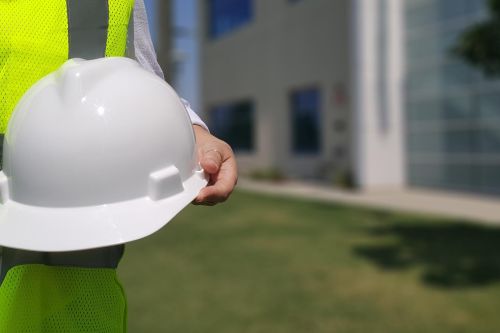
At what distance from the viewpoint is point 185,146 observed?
116 cm

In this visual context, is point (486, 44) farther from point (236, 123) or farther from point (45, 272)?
point (236, 123)

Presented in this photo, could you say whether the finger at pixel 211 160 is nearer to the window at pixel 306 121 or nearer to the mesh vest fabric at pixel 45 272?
the mesh vest fabric at pixel 45 272

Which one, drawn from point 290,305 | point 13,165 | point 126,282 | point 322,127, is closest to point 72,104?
point 13,165

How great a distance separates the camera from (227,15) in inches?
861

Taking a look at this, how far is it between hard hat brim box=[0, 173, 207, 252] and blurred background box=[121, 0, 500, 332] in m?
3.04

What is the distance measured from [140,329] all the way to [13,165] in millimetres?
3088

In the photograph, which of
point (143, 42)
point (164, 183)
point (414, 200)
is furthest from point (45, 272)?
point (414, 200)

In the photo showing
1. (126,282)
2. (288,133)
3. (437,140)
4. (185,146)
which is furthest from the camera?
(288,133)

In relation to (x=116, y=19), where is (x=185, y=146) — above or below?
below

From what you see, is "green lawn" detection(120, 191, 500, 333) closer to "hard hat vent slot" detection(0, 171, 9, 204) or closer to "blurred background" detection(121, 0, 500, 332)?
"blurred background" detection(121, 0, 500, 332)

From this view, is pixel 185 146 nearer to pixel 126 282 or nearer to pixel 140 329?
pixel 140 329

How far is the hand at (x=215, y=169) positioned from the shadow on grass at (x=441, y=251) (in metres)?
4.22

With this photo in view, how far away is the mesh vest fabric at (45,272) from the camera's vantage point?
3.70 ft

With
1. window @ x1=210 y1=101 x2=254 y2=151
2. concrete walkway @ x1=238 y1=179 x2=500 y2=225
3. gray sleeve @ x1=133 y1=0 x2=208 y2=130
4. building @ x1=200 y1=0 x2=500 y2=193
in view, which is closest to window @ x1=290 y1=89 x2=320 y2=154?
building @ x1=200 y1=0 x2=500 y2=193
